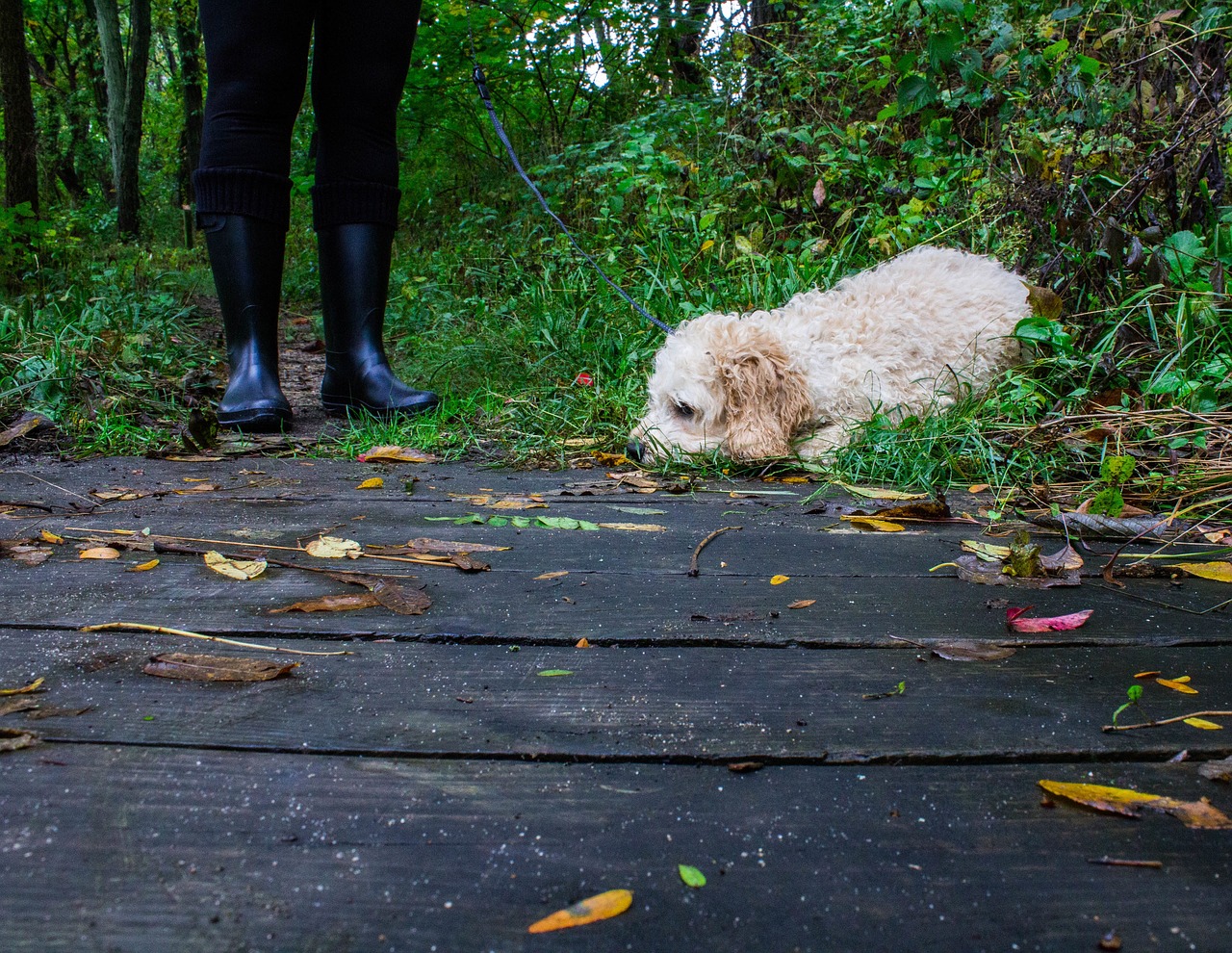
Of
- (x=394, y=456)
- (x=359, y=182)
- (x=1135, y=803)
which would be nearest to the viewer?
(x=1135, y=803)

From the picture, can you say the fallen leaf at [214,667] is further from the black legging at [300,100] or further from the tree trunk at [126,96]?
the tree trunk at [126,96]

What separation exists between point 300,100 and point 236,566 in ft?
8.12

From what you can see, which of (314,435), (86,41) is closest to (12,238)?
(314,435)

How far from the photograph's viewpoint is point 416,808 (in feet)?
2.85

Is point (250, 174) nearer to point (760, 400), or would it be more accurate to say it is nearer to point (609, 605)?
point (760, 400)

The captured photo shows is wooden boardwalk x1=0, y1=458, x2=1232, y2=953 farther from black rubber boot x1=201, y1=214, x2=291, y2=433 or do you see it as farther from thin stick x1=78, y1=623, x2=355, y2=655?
black rubber boot x1=201, y1=214, x2=291, y2=433

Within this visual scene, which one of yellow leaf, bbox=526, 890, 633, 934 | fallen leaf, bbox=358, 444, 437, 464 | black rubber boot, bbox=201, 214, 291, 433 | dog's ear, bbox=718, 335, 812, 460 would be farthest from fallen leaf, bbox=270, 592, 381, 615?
black rubber boot, bbox=201, 214, 291, 433

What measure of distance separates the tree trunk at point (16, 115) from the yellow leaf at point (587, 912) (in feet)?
29.4

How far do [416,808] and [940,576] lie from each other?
1.21 m

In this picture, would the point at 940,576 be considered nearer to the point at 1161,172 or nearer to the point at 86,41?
the point at 1161,172

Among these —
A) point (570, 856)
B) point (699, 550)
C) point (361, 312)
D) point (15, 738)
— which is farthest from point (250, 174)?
point (570, 856)

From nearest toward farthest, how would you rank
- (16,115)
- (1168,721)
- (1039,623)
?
1. (1168,721)
2. (1039,623)
3. (16,115)

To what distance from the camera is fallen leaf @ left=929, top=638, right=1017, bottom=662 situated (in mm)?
1275

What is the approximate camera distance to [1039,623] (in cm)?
142
